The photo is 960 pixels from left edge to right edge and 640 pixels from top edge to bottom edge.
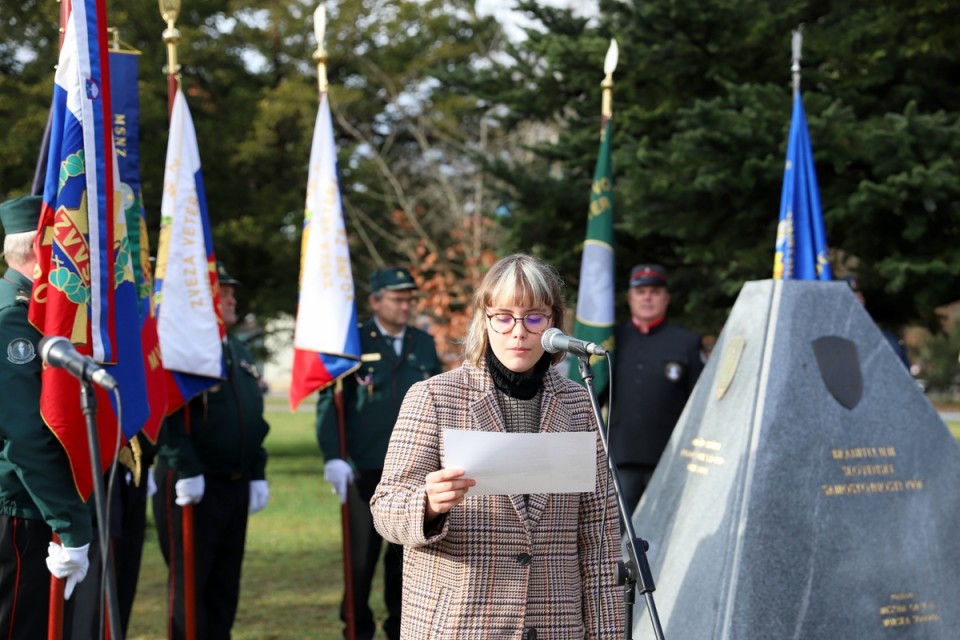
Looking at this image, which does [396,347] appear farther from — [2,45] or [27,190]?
[2,45]

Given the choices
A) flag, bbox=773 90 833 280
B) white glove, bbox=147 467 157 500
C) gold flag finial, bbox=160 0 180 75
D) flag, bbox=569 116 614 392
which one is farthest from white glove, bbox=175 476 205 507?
flag, bbox=773 90 833 280

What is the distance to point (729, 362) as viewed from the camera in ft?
16.6

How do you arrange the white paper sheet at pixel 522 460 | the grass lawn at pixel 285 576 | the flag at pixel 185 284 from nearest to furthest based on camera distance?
the white paper sheet at pixel 522 460 → the flag at pixel 185 284 → the grass lawn at pixel 285 576

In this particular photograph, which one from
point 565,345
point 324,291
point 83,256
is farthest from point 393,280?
point 565,345

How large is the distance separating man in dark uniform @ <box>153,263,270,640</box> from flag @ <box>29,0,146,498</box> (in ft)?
4.38

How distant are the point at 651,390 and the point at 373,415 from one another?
169 centimetres

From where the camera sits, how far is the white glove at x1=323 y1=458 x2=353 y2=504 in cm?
635

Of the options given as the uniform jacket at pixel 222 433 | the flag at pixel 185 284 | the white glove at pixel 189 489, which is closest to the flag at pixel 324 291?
the uniform jacket at pixel 222 433

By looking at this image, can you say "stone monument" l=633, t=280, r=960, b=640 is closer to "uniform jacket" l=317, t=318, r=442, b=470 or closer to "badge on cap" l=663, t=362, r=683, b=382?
"badge on cap" l=663, t=362, r=683, b=382

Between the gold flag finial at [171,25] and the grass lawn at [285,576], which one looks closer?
the gold flag finial at [171,25]

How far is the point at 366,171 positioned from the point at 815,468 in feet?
52.1

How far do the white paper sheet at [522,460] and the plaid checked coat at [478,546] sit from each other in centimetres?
21

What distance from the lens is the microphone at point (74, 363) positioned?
8.03 feet

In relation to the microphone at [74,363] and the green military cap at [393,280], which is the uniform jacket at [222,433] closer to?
the green military cap at [393,280]
